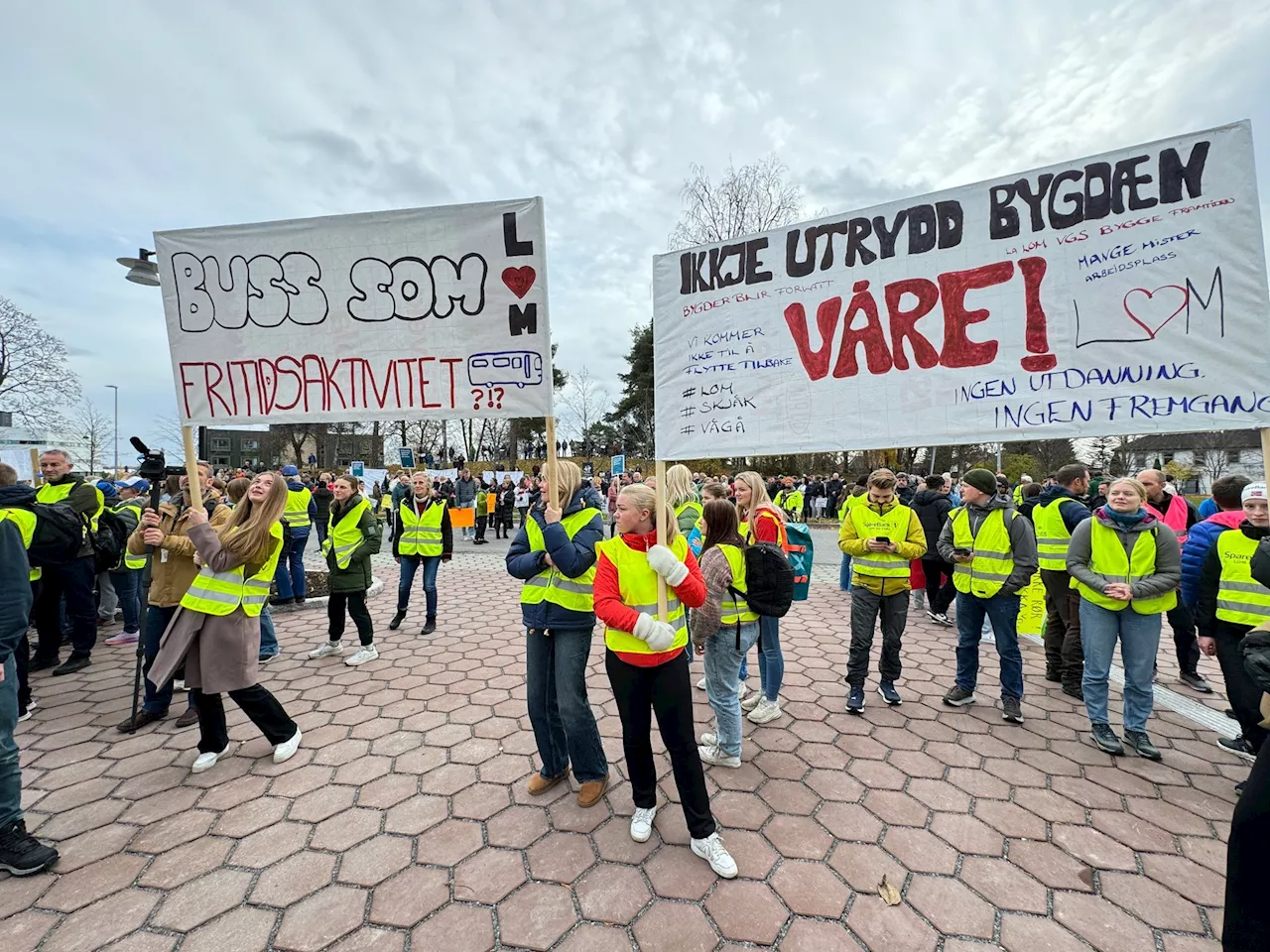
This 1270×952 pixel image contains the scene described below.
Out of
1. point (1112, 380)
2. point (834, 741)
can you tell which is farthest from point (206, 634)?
point (1112, 380)

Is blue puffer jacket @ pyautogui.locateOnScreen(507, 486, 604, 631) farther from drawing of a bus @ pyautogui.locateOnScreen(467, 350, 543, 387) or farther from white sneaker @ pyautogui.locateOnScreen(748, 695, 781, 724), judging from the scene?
white sneaker @ pyautogui.locateOnScreen(748, 695, 781, 724)

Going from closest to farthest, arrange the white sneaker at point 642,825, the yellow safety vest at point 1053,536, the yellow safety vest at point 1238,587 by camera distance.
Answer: the white sneaker at point 642,825 → the yellow safety vest at point 1238,587 → the yellow safety vest at point 1053,536

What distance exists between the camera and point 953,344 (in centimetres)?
287

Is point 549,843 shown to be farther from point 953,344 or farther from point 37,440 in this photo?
point 37,440

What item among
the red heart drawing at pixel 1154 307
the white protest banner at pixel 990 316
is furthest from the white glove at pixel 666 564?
the red heart drawing at pixel 1154 307

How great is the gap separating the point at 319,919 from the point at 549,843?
41.7 inches

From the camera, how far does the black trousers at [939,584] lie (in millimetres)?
7043

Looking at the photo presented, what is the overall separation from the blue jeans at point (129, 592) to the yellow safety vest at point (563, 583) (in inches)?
242

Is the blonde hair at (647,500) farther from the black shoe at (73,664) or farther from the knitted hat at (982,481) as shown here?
the black shoe at (73,664)

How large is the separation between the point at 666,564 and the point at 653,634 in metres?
0.34

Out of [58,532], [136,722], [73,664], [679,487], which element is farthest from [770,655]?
[73,664]

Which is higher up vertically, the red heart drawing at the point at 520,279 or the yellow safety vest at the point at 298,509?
the red heart drawing at the point at 520,279

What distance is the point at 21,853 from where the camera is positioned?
8.63 ft

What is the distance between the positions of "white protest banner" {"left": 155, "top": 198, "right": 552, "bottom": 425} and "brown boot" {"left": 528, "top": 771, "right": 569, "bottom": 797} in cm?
227
